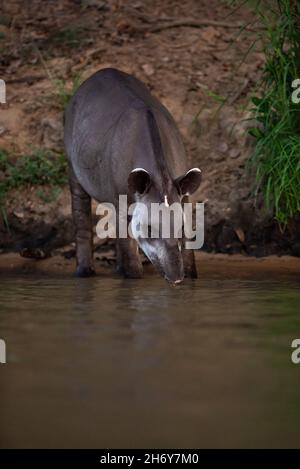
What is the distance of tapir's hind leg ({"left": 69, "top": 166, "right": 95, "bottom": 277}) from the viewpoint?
7.89 metres

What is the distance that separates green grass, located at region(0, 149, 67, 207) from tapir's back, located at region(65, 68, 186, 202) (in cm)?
95

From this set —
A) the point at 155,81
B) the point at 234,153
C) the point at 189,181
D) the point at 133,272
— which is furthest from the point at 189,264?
the point at 155,81

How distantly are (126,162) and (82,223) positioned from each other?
1336 millimetres

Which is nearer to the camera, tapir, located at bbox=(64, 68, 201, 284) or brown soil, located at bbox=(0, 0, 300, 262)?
tapir, located at bbox=(64, 68, 201, 284)

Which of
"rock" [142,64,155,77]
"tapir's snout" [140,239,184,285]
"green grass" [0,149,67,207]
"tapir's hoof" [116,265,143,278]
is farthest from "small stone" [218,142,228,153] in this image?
"tapir's snout" [140,239,184,285]

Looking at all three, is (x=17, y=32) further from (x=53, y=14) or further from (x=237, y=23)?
(x=237, y=23)

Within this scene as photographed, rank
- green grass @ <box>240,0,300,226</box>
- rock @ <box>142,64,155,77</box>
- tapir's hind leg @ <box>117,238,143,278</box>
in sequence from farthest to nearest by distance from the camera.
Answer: rock @ <box>142,64,155,77</box> < tapir's hind leg @ <box>117,238,143,278</box> < green grass @ <box>240,0,300,226</box>

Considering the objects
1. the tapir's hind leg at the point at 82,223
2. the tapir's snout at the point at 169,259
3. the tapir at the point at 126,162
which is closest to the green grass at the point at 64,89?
the tapir at the point at 126,162

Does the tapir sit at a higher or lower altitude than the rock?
lower

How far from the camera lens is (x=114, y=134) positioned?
7.04 metres

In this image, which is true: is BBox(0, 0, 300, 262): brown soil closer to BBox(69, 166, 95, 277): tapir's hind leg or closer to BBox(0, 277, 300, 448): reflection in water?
BBox(69, 166, 95, 277): tapir's hind leg

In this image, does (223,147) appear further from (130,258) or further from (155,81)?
(130,258)

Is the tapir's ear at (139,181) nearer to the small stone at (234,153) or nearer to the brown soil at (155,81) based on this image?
the brown soil at (155,81)
